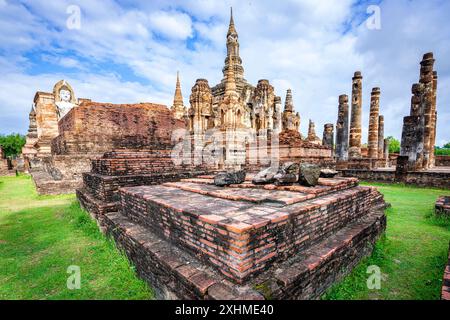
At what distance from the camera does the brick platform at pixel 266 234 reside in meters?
2.03

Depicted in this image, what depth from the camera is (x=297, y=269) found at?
2.23 meters

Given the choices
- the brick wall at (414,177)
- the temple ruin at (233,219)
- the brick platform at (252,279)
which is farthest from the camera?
the brick wall at (414,177)

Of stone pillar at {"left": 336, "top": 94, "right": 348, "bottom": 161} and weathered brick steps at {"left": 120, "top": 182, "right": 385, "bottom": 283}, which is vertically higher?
stone pillar at {"left": 336, "top": 94, "right": 348, "bottom": 161}

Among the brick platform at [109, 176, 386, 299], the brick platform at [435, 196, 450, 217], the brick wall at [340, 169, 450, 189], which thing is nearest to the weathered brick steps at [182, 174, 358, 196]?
the brick platform at [109, 176, 386, 299]

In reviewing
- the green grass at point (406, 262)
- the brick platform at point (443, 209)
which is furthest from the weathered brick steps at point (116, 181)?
the brick platform at point (443, 209)

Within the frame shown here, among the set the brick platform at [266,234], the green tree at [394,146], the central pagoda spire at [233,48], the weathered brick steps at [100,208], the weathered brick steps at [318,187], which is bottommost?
the weathered brick steps at [100,208]

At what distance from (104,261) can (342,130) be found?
1835cm

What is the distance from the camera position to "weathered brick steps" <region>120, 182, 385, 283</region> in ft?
6.62

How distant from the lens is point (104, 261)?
3.68 metres

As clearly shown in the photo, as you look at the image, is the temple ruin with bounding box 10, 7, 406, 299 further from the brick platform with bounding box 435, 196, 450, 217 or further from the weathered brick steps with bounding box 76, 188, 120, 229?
the brick platform with bounding box 435, 196, 450, 217

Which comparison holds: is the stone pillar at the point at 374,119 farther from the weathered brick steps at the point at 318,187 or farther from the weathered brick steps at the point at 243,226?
the weathered brick steps at the point at 243,226

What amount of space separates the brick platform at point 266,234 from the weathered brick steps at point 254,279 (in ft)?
0.04

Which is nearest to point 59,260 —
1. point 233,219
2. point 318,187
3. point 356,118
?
point 233,219
